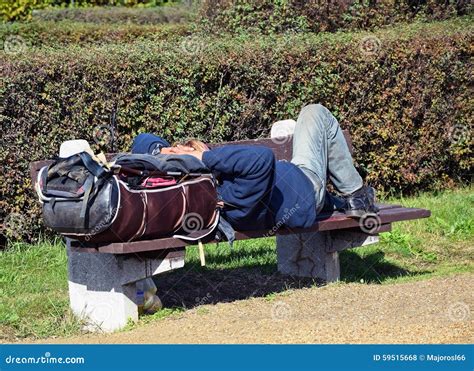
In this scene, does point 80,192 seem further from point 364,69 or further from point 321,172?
point 364,69

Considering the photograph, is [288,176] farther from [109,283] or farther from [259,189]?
[109,283]

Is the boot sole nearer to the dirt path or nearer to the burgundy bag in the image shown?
the dirt path

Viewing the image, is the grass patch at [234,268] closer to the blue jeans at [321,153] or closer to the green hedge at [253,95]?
the green hedge at [253,95]

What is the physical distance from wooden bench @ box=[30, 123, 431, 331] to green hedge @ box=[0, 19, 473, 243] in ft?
5.88

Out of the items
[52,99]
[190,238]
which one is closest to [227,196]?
[190,238]

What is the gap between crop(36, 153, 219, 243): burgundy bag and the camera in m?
5.70

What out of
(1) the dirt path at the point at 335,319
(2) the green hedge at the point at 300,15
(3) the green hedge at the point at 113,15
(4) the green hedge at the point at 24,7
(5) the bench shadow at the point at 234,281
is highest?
(4) the green hedge at the point at 24,7

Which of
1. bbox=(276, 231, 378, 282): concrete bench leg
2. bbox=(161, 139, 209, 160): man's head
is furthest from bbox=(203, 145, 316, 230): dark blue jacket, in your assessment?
bbox=(276, 231, 378, 282): concrete bench leg

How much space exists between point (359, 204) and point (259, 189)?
42.0 inches

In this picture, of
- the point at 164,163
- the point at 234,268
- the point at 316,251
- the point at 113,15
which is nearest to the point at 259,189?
the point at 164,163

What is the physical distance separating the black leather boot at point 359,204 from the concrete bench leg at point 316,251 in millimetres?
266

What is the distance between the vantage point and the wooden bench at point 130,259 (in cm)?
614

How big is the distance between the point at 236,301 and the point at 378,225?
1.09 metres

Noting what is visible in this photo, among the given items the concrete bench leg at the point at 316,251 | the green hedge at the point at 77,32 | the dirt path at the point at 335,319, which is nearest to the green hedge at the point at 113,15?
the green hedge at the point at 77,32
